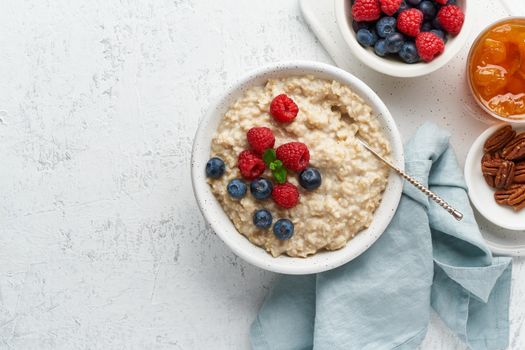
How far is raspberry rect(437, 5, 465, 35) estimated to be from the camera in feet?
6.32

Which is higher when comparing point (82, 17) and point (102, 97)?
point (82, 17)

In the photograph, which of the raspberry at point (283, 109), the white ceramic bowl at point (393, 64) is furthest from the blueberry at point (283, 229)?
the white ceramic bowl at point (393, 64)

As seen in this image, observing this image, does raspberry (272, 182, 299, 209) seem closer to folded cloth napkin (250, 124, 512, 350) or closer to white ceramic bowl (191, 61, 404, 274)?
white ceramic bowl (191, 61, 404, 274)

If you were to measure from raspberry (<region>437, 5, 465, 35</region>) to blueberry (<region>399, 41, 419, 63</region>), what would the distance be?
4.2 inches

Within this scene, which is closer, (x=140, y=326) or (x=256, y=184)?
(x=256, y=184)

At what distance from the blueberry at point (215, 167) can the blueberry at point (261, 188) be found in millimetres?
99

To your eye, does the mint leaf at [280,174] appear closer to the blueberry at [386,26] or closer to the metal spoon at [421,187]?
the metal spoon at [421,187]

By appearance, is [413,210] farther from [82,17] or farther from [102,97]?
[82,17]

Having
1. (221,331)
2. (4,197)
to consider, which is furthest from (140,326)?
(4,197)

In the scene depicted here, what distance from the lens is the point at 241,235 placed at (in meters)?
1.95

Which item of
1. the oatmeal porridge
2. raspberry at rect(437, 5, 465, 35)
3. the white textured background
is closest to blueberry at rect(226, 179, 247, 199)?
the oatmeal porridge

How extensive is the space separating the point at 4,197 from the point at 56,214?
17 centimetres

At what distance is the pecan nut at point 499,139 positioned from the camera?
2.04 meters

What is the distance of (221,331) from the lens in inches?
85.9
